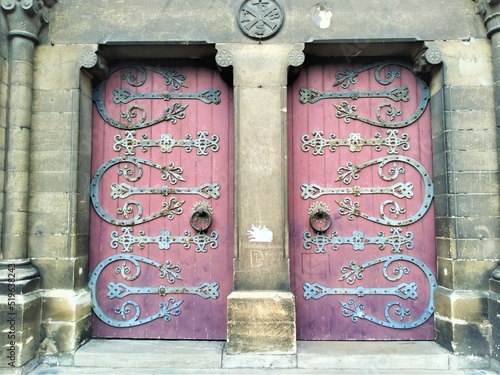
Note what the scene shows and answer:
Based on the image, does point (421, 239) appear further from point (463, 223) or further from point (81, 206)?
point (81, 206)

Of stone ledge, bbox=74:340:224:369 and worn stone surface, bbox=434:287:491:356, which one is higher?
worn stone surface, bbox=434:287:491:356

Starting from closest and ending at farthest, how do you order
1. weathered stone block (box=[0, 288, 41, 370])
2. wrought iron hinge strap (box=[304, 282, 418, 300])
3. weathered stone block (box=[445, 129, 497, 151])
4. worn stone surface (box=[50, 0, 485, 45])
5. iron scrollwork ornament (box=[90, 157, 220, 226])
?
weathered stone block (box=[0, 288, 41, 370]), weathered stone block (box=[445, 129, 497, 151]), worn stone surface (box=[50, 0, 485, 45]), wrought iron hinge strap (box=[304, 282, 418, 300]), iron scrollwork ornament (box=[90, 157, 220, 226])

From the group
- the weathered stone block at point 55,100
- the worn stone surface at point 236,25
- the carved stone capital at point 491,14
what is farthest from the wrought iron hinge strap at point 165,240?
the carved stone capital at point 491,14

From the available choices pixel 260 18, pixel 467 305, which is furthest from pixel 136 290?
pixel 467 305

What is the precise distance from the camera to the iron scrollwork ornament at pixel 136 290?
3881 mm

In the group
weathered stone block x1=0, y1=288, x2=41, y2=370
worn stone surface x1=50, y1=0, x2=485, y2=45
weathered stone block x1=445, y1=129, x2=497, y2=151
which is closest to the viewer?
weathered stone block x1=0, y1=288, x2=41, y2=370

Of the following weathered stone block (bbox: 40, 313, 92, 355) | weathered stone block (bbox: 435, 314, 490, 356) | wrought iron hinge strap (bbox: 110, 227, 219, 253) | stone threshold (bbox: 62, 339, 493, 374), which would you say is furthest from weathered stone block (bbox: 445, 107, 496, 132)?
weathered stone block (bbox: 40, 313, 92, 355)

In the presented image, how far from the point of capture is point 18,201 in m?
3.52

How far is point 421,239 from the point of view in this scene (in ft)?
12.8

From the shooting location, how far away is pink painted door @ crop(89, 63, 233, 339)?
390 centimetres

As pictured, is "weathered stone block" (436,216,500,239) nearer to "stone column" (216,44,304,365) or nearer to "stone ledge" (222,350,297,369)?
"stone column" (216,44,304,365)

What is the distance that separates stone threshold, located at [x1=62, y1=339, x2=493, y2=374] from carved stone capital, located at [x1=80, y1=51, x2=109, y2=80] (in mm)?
2458

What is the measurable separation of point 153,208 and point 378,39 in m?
2.55

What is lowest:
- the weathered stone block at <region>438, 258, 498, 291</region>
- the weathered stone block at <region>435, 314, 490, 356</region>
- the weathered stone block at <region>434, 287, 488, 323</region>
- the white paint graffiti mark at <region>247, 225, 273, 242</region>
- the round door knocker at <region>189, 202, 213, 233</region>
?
the weathered stone block at <region>435, 314, 490, 356</region>
